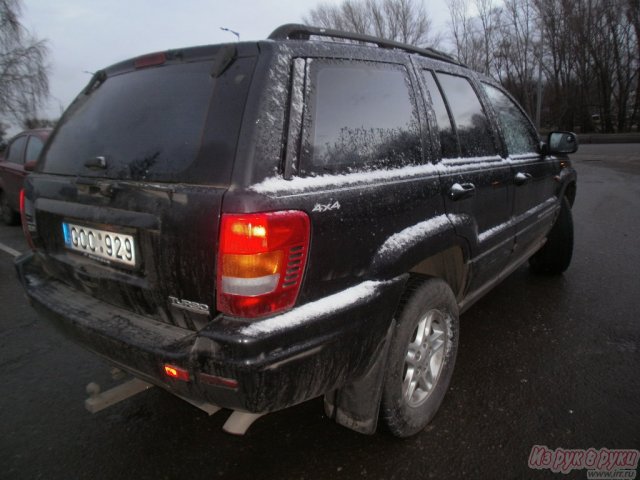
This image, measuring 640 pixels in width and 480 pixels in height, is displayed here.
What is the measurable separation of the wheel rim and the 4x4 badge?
790mm

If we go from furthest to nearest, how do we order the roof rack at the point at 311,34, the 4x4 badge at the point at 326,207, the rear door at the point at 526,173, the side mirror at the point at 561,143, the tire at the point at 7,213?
the tire at the point at 7,213 → the side mirror at the point at 561,143 → the rear door at the point at 526,173 → the roof rack at the point at 311,34 → the 4x4 badge at the point at 326,207

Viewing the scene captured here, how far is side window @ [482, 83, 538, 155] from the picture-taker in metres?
3.04

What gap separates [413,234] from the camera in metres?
1.88

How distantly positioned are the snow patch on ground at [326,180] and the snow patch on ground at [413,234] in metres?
0.24

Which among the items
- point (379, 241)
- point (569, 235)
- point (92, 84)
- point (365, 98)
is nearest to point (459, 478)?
point (379, 241)

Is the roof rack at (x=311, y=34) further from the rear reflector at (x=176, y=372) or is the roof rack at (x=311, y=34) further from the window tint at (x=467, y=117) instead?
the rear reflector at (x=176, y=372)

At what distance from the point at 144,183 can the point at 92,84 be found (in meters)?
1.01

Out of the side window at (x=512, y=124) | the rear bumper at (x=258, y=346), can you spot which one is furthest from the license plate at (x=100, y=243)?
the side window at (x=512, y=124)

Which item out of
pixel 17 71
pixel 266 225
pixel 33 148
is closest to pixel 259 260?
pixel 266 225

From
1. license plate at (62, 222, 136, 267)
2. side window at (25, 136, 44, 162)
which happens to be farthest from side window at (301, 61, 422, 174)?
side window at (25, 136, 44, 162)

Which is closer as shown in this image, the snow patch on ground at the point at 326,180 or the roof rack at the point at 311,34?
the snow patch on ground at the point at 326,180

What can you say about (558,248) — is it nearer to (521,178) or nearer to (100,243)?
(521,178)

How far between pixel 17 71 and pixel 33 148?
73.8 ft

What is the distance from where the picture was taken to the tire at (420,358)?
1864 mm
